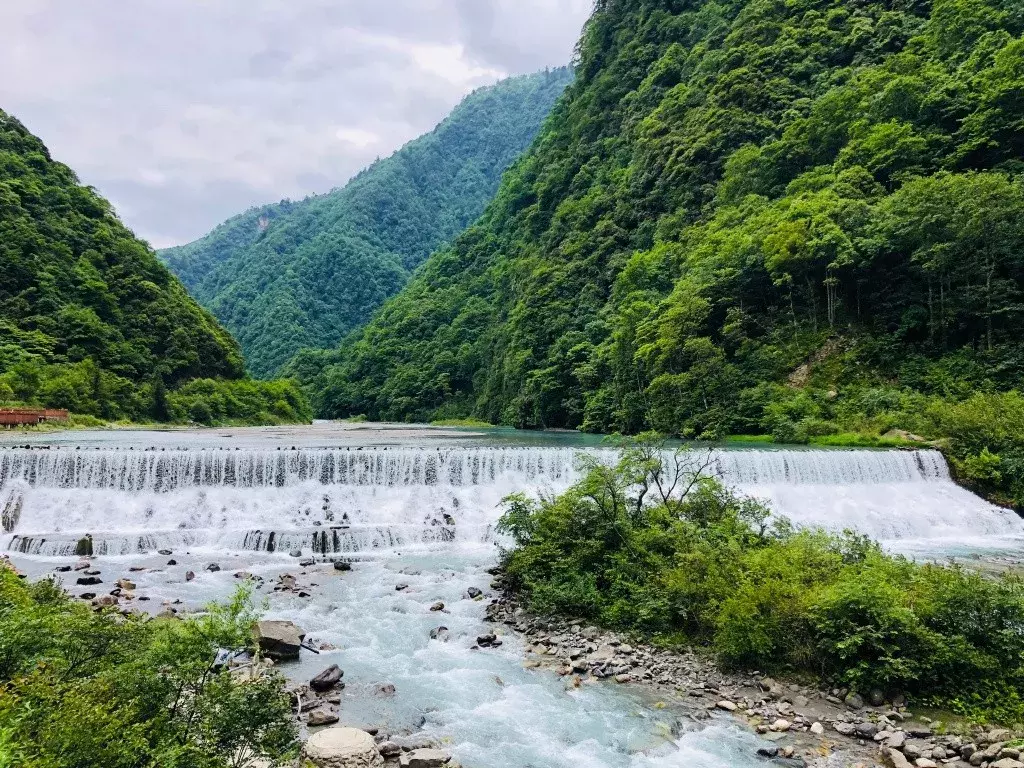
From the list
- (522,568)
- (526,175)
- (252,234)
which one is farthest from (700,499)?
(252,234)

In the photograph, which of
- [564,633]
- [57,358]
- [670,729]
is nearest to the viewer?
[670,729]

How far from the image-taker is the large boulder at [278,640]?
8.72 m

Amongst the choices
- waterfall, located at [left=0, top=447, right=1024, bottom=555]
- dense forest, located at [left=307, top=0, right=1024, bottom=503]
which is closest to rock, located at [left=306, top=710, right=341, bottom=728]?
waterfall, located at [left=0, top=447, right=1024, bottom=555]

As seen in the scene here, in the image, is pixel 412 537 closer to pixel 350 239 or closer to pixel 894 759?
pixel 894 759

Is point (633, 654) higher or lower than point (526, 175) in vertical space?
lower

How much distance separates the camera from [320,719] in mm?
6867

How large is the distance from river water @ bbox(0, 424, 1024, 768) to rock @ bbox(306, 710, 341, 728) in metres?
0.22

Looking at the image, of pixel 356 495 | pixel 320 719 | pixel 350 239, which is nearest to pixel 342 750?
pixel 320 719

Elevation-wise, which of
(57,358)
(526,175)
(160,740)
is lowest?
(160,740)

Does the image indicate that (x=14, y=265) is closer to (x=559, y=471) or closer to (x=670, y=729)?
(x=559, y=471)

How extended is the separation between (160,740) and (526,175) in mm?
80479

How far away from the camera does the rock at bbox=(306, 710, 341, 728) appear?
269 inches

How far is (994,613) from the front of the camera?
7281 millimetres

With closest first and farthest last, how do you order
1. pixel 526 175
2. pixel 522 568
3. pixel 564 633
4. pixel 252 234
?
pixel 564 633 → pixel 522 568 → pixel 526 175 → pixel 252 234
